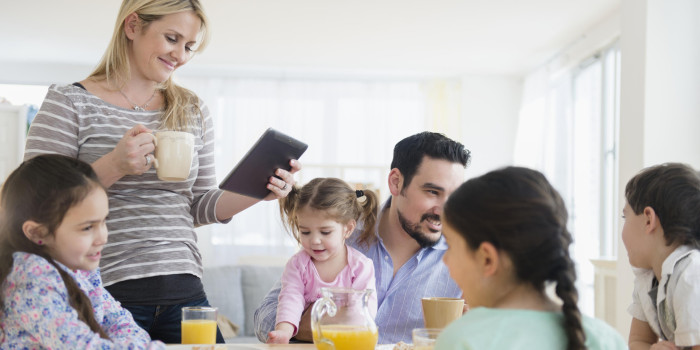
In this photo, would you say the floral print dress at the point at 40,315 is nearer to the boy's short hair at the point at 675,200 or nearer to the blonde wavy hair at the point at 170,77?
the blonde wavy hair at the point at 170,77

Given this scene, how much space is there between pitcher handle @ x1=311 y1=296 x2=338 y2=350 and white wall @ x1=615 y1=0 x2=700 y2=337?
10.1ft

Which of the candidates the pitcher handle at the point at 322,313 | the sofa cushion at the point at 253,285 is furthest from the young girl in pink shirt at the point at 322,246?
the sofa cushion at the point at 253,285

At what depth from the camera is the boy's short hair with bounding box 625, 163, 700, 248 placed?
1.83 meters

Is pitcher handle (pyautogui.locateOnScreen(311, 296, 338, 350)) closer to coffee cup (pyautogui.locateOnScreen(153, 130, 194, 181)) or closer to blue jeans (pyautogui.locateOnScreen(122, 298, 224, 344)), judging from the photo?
blue jeans (pyautogui.locateOnScreen(122, 298, 224, 344))

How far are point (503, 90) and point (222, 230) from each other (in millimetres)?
3705

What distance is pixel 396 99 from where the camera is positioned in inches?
348

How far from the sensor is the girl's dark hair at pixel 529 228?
46.4 inches

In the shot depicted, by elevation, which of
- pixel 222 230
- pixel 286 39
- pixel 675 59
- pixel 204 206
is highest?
pixel 286 39

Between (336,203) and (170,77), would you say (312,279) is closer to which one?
(336,203)

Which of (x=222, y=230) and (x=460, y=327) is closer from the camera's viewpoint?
(x=460, y=327)

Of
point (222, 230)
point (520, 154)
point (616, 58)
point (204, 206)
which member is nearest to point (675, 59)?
point (616, 58)

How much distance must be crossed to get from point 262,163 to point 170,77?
1.26 ft

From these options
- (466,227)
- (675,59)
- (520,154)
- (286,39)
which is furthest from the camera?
(520,154)

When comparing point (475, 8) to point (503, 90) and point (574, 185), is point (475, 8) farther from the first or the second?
point (503, 90)
